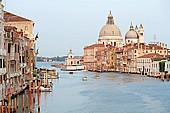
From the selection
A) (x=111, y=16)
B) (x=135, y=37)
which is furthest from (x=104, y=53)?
(x=111, y=16)

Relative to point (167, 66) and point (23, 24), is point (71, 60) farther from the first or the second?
point (23, 24)

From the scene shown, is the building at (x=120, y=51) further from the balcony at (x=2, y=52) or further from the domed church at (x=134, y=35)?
the balcony at (x=2, y=52)

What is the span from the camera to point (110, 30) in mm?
84250

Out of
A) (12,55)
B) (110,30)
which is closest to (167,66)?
(12,55)

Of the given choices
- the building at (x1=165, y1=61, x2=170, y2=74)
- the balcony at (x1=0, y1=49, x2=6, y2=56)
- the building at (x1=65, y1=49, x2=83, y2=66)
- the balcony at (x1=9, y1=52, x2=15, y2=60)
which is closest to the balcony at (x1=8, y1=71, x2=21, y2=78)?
the balcony at (x1=9, y1=52, x2=15, y2=60)

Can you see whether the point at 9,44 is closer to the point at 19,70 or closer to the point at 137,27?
the point at 19,70

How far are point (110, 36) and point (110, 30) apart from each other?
1.16m

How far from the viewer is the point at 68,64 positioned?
81188mm

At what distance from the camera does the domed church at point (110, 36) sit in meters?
84.4

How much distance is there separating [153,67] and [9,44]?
30957 millimetres

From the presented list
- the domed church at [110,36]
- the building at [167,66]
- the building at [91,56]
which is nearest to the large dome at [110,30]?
the domed church at [110,36]

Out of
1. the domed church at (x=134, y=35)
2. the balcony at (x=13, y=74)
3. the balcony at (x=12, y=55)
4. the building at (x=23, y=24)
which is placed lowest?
the balcony at (x=13, y=74)

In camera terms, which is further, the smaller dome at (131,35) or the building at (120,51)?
the smaller dome at (131,35)

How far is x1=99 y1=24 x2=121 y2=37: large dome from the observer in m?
84.2
